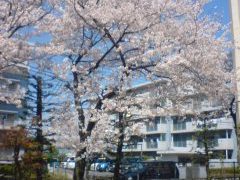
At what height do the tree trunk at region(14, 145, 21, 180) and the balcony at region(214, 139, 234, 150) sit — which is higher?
the balcony at region(214, 139, 234, 150)

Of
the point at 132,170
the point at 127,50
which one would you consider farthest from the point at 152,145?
the point at 127,50

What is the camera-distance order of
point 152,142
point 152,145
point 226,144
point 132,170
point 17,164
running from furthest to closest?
point 152,142 < point 152,145 < point 226,144 < point 132,170 < point 17,164

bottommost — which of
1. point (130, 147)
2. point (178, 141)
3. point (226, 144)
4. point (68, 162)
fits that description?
point (68, 162)

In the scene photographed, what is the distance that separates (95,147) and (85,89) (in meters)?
1.75

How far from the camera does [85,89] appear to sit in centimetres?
1282

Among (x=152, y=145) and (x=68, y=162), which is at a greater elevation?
(x=152, y=145)

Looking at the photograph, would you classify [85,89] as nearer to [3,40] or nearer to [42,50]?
[42,50]

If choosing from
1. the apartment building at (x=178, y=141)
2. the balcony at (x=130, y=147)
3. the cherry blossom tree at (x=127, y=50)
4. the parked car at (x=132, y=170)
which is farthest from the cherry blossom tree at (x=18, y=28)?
the apartment building at (x=178, y=141)

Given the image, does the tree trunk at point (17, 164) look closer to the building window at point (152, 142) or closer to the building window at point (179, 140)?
the building window at point (179, 140)

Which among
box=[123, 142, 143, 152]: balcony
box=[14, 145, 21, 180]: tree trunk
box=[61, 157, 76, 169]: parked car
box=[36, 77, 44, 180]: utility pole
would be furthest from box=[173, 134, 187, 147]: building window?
box=[14, 145, 21, 180]: tree trunk

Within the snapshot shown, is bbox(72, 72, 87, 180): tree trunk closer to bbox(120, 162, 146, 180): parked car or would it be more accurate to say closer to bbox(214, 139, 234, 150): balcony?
bbox(120, 162, 146, 180): parked car

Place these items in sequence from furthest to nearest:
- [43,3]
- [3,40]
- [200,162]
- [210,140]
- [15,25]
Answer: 1. [200,162]
2. [210,140]
3. [43,3]
4. [15,25]
5. [3,40]

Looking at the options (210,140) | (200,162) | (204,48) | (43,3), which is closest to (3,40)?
(43,3)

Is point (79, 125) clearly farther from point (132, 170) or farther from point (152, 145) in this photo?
point (152, 145)
